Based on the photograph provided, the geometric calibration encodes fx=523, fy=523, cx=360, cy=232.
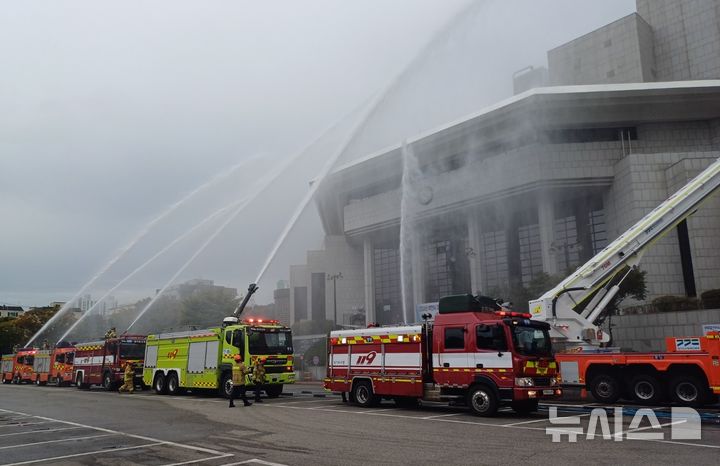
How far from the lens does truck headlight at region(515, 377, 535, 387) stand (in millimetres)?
13203

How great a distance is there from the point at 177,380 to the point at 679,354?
1960cm

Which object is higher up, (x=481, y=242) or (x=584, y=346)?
(x=481, y=242)

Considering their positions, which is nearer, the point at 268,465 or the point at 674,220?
the point at 268,465

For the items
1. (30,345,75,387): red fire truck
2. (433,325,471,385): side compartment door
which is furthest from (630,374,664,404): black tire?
(30,345,75,387): red fire truck

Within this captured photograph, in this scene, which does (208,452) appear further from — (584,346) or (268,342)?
(584,346)

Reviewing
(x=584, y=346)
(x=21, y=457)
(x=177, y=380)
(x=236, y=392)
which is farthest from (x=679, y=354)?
(x=177, y=380)

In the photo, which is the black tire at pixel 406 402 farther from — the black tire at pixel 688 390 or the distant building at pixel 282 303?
the distant building at pixel 282 303

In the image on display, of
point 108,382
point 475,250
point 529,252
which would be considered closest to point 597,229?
point 529,252

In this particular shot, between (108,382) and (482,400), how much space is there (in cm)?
2214

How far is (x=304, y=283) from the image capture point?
83812 mm

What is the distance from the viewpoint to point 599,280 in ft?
62.7

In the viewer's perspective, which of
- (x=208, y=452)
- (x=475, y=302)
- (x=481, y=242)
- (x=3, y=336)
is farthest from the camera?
(x=3, y=336)

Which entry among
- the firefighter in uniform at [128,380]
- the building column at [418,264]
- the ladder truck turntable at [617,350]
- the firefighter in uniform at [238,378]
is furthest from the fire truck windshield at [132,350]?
the building column at [418,264]

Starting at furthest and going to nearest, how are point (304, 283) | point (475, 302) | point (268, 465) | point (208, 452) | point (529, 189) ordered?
point (304, 283)
point (529, 189)
point (475, 302)
point (208, 452)
point (268, 465)
